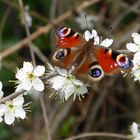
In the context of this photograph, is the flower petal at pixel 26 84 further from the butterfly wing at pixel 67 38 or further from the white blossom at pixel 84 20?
the white blossom at pixel 84 20

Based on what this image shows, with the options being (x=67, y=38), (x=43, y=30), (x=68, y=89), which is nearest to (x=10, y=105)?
(x=68, y=89)

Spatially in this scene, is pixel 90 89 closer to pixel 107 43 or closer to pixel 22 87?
pixel 107 43

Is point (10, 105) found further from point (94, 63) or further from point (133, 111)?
point (133, 111)

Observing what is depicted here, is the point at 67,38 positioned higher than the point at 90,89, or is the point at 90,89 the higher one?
the point at 90,89

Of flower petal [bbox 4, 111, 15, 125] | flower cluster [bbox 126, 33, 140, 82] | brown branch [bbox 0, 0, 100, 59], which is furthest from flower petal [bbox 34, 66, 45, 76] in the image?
brown branch [bbox 0, 0, 100, 59]

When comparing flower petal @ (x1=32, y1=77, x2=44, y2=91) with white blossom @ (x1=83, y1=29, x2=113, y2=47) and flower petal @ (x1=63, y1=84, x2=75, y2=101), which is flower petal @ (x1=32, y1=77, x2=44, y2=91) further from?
white blossom @ (x1=83, y1=29, x2=113, y2=47)

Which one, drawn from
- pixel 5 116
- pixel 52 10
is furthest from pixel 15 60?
pixel 5 116

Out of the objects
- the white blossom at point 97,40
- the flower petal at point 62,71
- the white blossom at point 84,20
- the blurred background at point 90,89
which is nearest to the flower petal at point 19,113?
the flower petal at point 62,71
